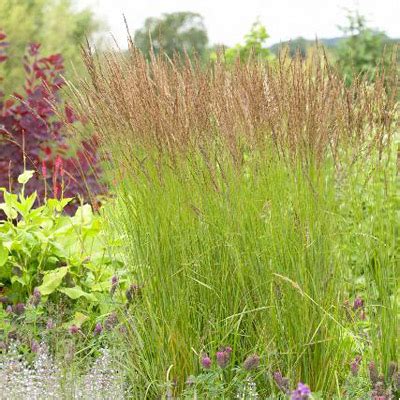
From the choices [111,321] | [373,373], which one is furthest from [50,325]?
[373,373]

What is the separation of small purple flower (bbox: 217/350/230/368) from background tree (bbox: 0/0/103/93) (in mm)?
11191

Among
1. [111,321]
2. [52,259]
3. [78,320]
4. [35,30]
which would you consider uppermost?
[35,30]

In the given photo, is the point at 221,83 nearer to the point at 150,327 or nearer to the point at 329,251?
the point at 329,251

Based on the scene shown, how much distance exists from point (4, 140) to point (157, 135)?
120 inches

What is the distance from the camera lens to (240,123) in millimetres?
3510

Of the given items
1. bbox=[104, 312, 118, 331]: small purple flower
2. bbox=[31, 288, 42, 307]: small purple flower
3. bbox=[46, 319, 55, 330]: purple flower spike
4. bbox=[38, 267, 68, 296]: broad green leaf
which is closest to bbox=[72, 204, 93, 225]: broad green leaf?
bbox=[38, 267, 68, 296]: broad green leaf

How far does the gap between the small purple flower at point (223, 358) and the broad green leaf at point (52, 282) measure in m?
1.51

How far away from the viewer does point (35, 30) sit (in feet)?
50.7

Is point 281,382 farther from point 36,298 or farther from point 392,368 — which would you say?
point 36,298

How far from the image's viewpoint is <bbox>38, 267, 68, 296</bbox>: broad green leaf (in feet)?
15.0

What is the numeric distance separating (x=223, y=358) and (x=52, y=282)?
1588 millimetres

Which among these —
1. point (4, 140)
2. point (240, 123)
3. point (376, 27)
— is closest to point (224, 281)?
point (240, 123)

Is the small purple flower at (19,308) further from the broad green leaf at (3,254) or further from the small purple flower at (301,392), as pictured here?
the small purple flower at (301,392)

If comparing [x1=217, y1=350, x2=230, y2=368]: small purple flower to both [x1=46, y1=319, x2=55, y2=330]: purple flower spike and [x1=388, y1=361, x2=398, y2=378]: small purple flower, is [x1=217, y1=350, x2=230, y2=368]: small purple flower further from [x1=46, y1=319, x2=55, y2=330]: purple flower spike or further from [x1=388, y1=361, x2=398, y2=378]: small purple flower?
[x1=46, y1=319, x2=55, y2=330]: purple flower spike
